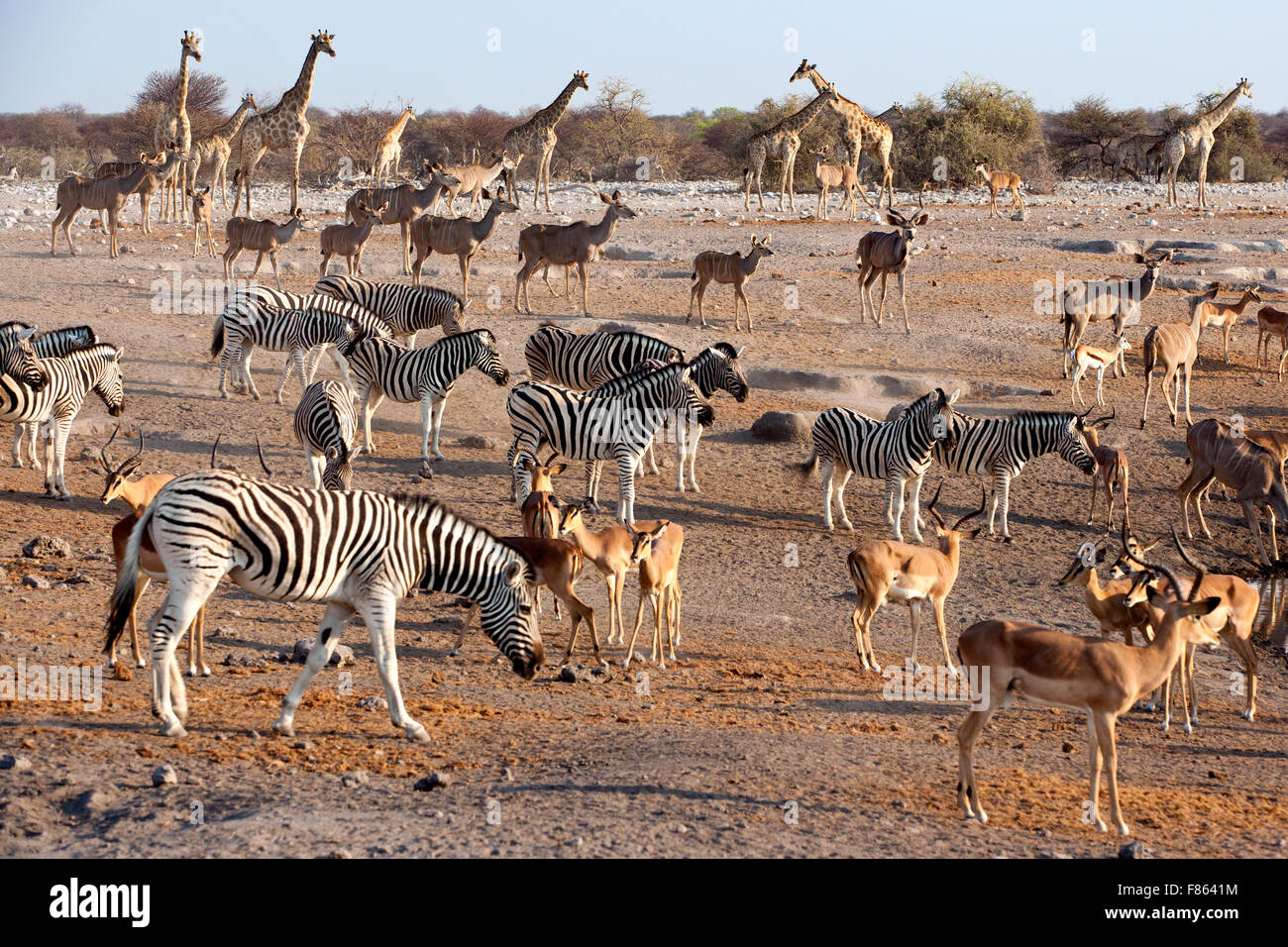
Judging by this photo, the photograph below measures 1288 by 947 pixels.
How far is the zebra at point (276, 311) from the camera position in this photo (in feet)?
56.4

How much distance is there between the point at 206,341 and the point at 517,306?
501 cm

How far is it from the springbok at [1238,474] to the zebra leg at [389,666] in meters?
9.62

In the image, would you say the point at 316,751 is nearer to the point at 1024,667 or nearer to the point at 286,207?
the point at 1024,667

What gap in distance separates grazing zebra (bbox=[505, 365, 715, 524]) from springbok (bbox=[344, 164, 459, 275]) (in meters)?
11.0

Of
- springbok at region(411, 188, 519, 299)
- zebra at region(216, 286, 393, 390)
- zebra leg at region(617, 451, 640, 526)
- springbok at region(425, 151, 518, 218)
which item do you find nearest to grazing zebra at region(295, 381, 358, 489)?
zebra at region(216, 286, 393, 390)

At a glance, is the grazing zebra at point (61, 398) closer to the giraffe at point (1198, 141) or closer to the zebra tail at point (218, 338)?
the zebra tail at point (218, 338)

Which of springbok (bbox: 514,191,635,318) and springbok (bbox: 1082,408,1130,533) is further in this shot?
springbok (bbox: 514,191,635,318)

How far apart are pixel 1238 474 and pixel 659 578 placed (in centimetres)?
721

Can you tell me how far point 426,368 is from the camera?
15727 mm

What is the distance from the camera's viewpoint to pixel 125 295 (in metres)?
22.2

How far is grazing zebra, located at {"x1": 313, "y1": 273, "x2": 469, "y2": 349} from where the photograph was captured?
18.7 metres

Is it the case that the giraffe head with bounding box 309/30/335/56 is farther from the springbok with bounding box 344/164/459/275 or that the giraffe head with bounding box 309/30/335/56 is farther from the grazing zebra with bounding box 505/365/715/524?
the grazing zebra with bounding box 505/365/715/524

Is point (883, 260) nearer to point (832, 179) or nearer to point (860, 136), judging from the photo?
point (832, 179)
